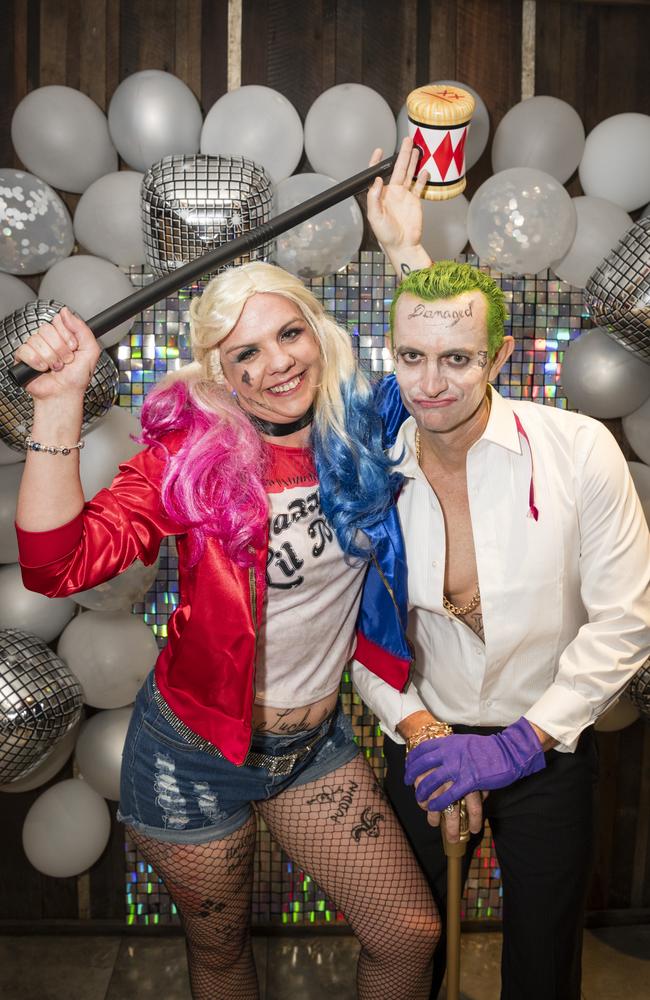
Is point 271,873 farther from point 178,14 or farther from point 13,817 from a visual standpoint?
point 178,14

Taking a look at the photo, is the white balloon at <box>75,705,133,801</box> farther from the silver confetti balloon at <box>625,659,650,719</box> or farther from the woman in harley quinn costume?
the silver confetti balloon at <box>625,659,650,719</box>

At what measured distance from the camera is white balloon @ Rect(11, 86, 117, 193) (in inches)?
102

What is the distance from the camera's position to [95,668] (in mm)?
2682

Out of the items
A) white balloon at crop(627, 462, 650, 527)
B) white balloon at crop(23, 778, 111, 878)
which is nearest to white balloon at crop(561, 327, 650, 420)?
white balloon at crop(627, 462, 650, 527)

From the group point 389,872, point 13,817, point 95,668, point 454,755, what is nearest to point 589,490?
point 454,755

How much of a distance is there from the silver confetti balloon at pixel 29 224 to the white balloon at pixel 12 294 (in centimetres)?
3

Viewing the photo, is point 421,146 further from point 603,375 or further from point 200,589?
point 200,589

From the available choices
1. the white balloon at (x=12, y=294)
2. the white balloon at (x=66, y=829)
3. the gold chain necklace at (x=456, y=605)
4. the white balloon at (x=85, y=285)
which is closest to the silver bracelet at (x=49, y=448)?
the gold chain necklace at (x=456, y=605)

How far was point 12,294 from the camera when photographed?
8.68ft

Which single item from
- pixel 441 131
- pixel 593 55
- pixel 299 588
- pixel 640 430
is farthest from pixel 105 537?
pixel 593 55

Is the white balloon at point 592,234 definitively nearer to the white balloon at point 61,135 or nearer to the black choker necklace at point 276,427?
the black choker necklace at point 276,427

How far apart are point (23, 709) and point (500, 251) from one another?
5.96 ft

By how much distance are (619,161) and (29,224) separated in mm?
1727

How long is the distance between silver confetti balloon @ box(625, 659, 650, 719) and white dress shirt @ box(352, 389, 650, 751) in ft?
2.21
